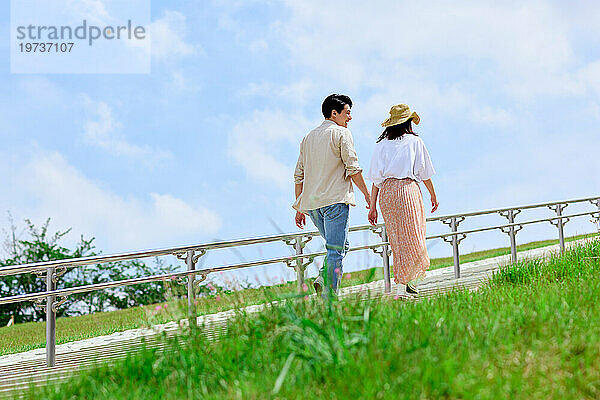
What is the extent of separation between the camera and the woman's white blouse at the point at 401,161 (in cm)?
645

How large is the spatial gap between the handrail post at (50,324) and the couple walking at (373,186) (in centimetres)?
255

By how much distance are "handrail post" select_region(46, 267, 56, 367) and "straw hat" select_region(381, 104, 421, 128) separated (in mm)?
3803

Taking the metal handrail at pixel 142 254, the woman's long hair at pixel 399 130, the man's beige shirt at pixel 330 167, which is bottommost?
the metal handrail at pixel 142 254

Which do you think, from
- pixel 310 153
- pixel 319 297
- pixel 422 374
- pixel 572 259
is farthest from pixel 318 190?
pixel 572 259

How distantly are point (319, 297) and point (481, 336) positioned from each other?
4.18 feet

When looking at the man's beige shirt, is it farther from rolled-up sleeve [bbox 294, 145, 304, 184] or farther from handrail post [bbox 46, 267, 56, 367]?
handrail post [bbox 46, 267, 56, 367]

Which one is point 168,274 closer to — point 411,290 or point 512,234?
point 411,290

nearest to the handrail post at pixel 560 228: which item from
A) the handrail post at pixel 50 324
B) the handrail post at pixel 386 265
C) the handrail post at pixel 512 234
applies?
the handrail post at pixel 512 234

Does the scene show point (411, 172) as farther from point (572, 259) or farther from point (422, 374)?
point (422, 374)

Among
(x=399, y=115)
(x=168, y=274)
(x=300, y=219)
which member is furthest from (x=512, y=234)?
(x=168, y=274)

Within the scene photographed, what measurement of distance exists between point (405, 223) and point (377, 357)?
10.8 feet

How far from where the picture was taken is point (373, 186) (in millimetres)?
6723

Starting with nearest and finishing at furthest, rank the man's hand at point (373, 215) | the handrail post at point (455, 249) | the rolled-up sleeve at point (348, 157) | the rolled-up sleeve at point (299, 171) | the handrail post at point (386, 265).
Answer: the rolled-up sleeve at point (348, 157)
the rolled-up sleeve at point (299, 171)
the man's hand at point (373, 215)
the handrail post at point (386, 265)
the handrail post at point (455, 249)

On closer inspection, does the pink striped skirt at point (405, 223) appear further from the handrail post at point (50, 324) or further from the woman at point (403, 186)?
the handrail post at point (50, 324)
